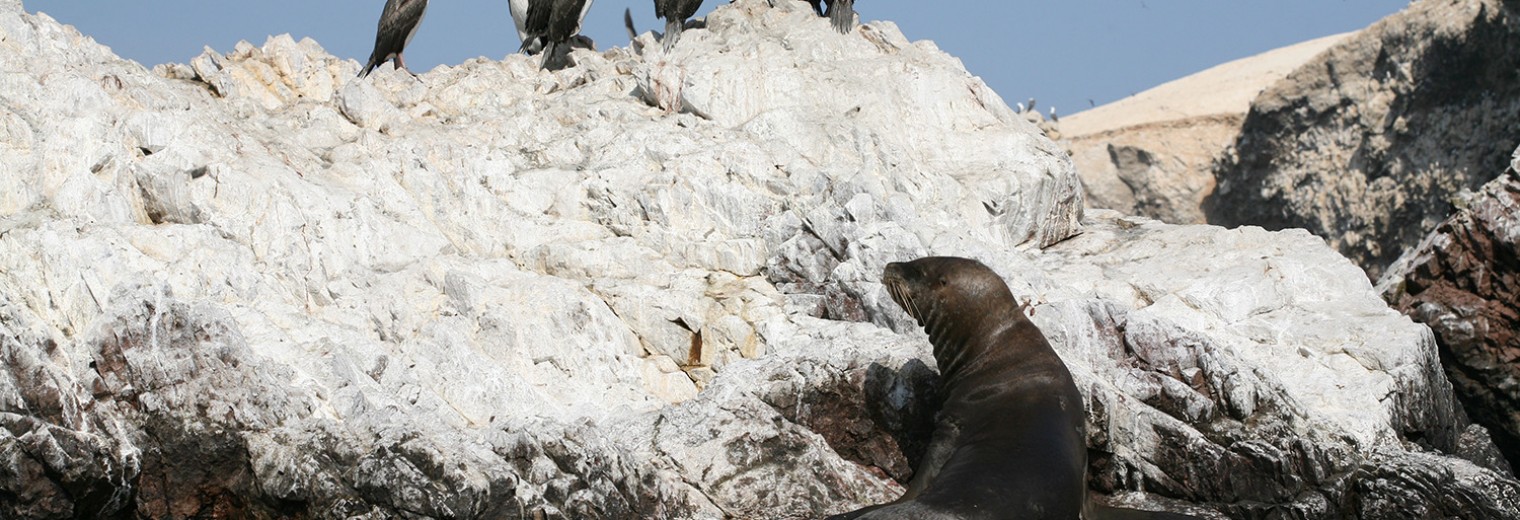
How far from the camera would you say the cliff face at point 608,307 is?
761 centimetres

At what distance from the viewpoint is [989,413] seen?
303 inches

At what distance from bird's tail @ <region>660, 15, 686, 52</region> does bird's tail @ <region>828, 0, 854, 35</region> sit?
140cm

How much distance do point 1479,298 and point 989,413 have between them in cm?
457

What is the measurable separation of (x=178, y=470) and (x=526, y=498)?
185cm

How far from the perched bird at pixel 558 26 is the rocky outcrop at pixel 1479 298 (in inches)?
296

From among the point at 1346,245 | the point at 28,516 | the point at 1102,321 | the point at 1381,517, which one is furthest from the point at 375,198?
the point at 1346,245

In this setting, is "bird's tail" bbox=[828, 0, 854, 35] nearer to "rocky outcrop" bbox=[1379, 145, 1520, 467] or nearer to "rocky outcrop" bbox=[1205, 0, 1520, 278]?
"rocky outcrop" bbox=[1379, 145, 1520, 467]

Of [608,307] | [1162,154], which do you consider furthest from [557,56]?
[1162,154]

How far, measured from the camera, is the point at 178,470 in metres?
7.59

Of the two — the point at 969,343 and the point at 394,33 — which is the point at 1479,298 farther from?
the point at 394,33

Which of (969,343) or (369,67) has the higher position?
(369,67)

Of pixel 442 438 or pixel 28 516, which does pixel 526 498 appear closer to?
pixel 442 438

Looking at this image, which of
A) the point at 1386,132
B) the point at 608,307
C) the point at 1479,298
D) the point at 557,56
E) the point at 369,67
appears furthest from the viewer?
the point at 1386,132

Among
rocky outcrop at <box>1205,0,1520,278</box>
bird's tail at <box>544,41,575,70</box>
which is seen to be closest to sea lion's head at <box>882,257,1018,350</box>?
bird's tail at <box>544,41,575,70</box>
